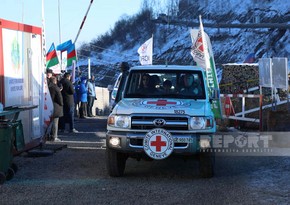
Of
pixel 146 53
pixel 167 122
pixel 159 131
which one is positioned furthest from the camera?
pixel 146 53

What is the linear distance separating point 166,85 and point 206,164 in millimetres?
1741

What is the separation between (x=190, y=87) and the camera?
957 cm

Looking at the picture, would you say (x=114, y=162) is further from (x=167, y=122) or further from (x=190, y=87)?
(x=190, y=87)

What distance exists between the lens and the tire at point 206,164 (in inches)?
336

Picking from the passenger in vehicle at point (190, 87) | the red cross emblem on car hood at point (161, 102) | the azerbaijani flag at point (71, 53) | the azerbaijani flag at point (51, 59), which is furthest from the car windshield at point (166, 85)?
the azerbaijani flag at point (71, 53)

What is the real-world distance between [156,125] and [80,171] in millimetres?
1948

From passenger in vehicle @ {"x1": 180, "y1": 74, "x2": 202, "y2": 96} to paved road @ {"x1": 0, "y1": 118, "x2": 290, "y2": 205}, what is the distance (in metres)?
1.45

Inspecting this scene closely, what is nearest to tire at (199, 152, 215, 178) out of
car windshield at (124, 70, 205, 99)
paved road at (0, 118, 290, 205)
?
paved road at (0, 118, 290, 205)

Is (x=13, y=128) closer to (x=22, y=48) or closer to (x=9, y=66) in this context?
(x=9, y=66)

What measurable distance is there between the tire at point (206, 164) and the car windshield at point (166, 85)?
1.28 meters

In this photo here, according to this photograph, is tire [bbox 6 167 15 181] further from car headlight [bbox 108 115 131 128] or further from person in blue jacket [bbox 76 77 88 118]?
person in blue jacket [bbox 76 77 88 118]

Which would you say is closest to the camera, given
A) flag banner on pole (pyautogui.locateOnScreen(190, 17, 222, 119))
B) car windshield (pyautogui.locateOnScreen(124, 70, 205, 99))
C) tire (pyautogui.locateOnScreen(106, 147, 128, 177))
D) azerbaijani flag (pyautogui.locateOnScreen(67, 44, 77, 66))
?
tire (pyautogui.locateOnScreen(106, 147, 128, 177))

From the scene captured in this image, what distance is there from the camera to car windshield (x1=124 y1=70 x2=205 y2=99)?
30.9 feet

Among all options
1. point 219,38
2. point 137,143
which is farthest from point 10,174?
point 219,38
